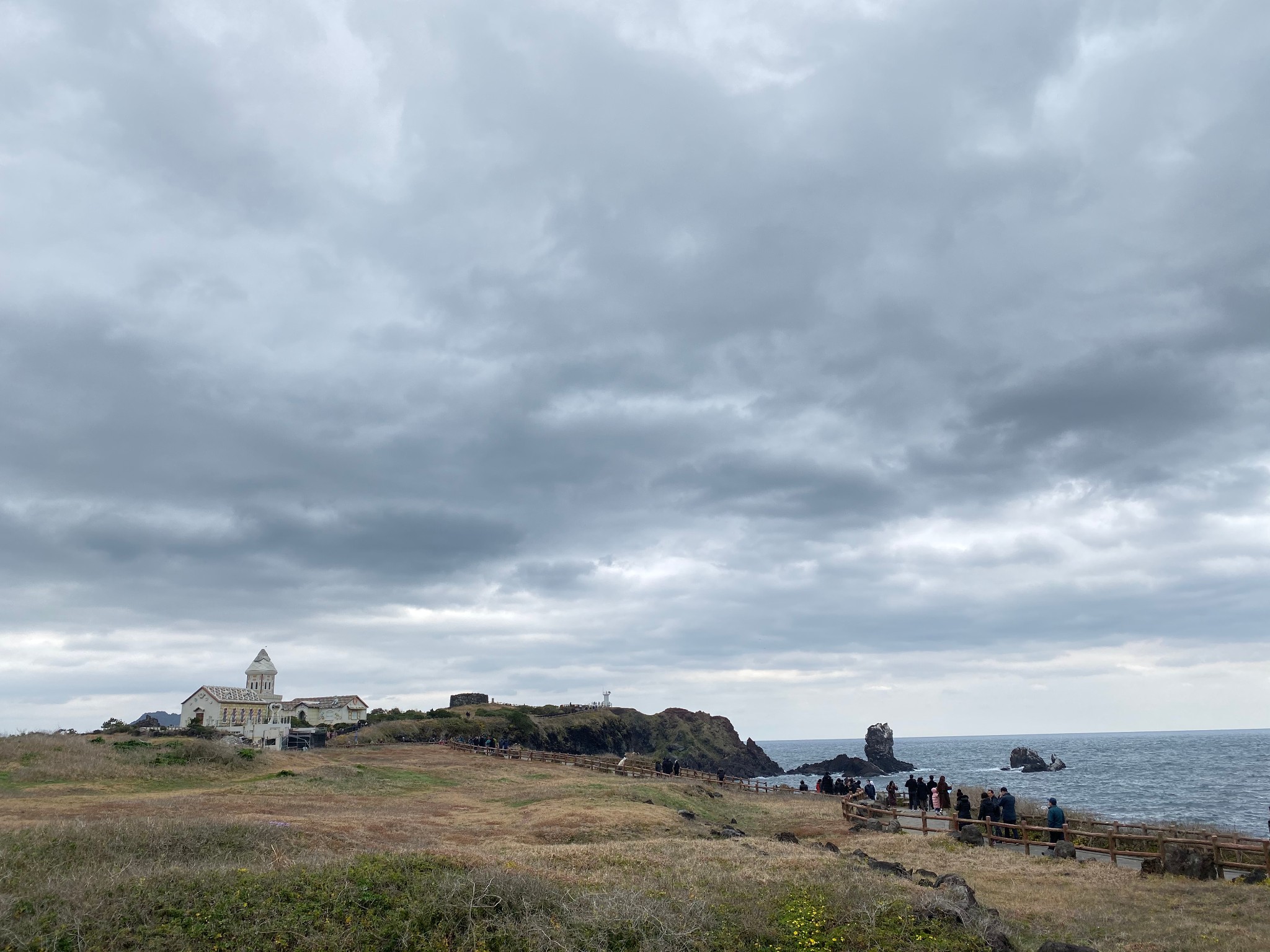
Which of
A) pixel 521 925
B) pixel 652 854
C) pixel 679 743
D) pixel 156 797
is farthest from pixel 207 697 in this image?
pixel 679 743

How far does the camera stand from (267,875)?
12844mm

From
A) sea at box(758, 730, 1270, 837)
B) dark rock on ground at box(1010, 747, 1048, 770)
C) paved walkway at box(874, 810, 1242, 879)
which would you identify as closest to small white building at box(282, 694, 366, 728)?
sea at box(758, 730, 1270, 837)

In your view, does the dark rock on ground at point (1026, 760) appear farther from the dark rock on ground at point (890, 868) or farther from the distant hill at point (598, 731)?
the dark rock on ground at point (890, 868)

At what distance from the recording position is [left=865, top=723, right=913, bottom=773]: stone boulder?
138 m

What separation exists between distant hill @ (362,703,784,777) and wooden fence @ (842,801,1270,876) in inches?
2365

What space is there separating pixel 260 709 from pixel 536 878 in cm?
7873

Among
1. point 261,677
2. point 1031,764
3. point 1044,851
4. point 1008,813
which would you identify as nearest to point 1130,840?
point 1044,851

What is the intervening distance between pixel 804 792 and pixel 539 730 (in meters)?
66.1

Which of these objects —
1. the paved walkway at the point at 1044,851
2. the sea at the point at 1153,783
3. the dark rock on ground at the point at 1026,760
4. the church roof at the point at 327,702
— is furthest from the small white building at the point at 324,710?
the dark rock on ground at the point at 1026,760

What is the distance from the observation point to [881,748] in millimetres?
141125

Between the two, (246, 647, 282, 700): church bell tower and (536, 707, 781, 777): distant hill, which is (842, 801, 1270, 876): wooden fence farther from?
(536, 707, 781, 777): distant hill

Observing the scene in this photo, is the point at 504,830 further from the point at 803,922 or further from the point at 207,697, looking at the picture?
the point at 207,697

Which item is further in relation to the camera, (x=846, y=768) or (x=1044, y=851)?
(x=846, y=768)

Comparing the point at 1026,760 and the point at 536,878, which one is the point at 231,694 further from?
the point at 1026,760
